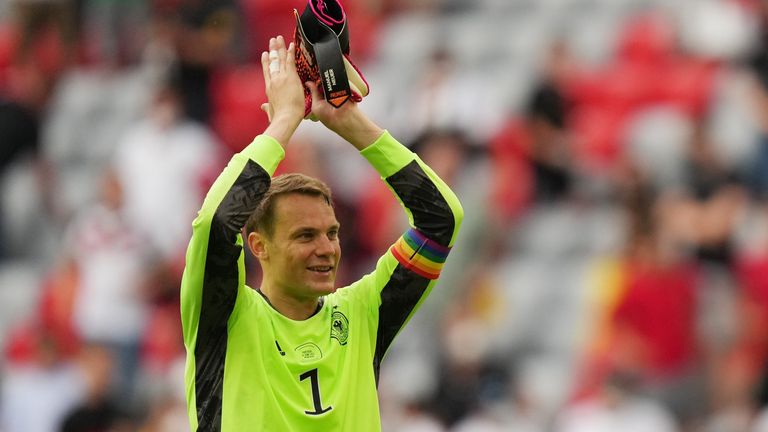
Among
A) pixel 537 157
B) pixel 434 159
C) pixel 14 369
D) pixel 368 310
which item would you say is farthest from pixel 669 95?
pixel 368 310

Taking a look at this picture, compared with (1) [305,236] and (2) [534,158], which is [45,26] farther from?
(1) [305,236]

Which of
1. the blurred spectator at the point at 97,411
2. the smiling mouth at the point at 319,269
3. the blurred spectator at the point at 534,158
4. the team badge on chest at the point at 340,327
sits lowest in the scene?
the team badge on chest at the point at 340,327

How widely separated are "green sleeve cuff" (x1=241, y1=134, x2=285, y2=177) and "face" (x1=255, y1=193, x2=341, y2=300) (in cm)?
27

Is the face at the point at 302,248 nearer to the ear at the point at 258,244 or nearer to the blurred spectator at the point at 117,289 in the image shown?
the ear at the point at 258,244

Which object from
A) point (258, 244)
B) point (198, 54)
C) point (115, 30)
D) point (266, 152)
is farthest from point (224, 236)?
point (115, 30)

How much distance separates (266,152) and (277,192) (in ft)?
0.97

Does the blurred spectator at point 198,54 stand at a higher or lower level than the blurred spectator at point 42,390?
higher

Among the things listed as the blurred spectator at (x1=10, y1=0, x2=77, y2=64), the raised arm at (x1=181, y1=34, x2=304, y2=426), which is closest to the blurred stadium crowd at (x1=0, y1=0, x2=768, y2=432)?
the blurred spectator at (x1=10, y1=0, x2=77, y2=64)

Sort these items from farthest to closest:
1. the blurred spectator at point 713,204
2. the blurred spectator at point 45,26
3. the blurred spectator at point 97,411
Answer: the blurred spectator at point 45,26 < the blurred spectator at point 97,411 < the blurred spectator at point 713,204

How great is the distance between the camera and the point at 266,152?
195 inches

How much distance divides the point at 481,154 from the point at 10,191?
4.40 m

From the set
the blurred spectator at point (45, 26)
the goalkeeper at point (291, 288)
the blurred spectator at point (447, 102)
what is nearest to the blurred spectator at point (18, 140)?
the blurred spectator at point (45, 26)

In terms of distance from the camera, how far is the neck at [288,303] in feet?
17.2

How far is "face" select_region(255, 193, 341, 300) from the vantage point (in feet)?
16.9
